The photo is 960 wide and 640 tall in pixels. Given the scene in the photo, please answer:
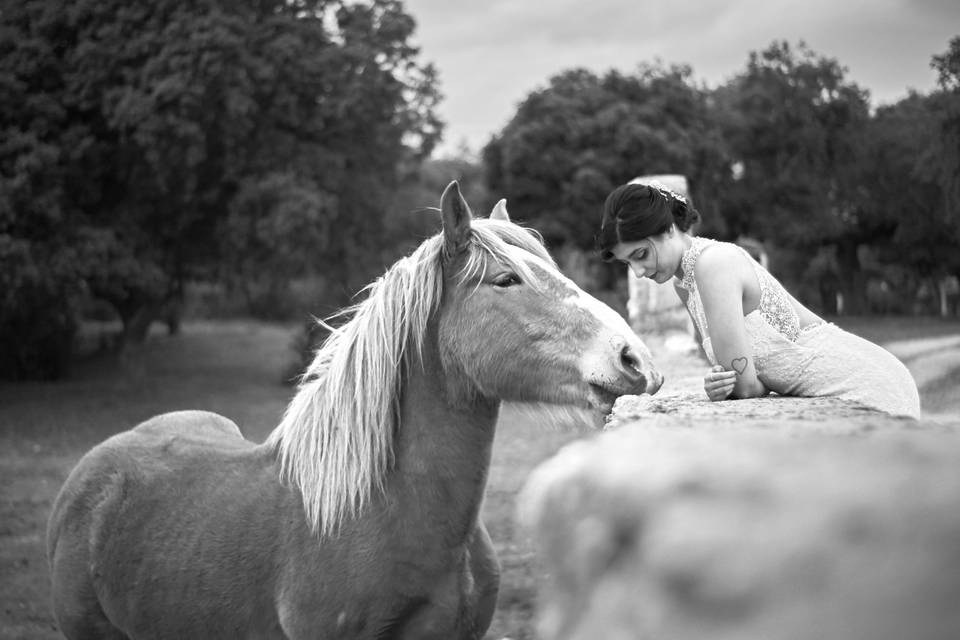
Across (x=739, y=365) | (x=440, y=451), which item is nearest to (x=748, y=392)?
(x=739, y=365)

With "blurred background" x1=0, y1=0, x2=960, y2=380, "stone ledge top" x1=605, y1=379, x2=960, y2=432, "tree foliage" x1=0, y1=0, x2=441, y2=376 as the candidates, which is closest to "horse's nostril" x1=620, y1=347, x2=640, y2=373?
"stone ledge top" x1=605, y1=379, x2=960, y2=432

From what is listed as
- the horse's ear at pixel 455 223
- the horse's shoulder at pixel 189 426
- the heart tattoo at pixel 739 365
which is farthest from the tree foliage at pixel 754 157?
the horse's ear at pixel 455 223

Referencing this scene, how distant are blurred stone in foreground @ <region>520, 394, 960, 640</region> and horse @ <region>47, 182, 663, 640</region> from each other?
2.08 metres

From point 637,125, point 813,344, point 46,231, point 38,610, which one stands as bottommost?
point 38,610

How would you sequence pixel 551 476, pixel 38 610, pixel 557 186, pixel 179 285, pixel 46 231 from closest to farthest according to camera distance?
pixel 551 476 → pixel 38 610 → pixel 46 231 → pixel 179 285 → pixel 557 186

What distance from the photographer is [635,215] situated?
3.74 metres

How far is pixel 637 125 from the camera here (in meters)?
36.3

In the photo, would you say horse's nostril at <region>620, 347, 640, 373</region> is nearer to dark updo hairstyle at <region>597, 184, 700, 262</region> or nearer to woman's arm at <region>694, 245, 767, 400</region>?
woman's arm at <region>694, 245, 767, 400</region>

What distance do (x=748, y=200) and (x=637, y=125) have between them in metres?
8.46

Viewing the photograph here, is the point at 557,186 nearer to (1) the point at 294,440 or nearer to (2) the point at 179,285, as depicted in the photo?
(2) the point at 179,285

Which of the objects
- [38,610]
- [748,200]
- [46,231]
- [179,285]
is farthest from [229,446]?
[748,200]

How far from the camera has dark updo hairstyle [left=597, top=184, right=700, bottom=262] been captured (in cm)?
375

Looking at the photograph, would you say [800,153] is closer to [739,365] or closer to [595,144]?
[595,144]

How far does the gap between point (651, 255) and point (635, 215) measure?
216 millimetres
